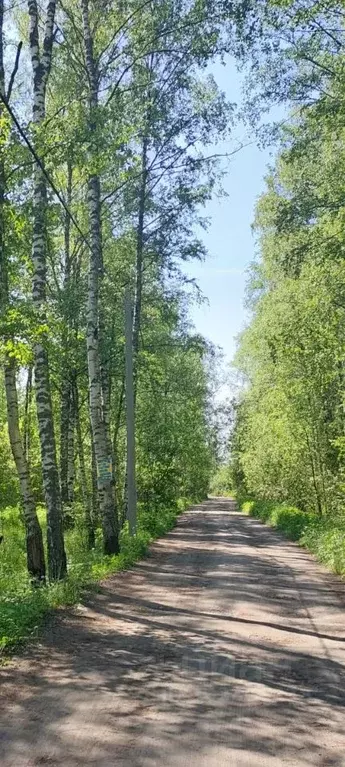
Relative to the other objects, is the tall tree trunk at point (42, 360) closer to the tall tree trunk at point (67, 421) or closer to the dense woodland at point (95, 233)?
the dense woodland at point (95, 233)

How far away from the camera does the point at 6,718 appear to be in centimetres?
487

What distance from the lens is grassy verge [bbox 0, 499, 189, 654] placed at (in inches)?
299

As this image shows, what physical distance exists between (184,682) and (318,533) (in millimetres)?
12222

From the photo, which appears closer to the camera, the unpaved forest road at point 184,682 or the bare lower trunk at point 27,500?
the unpaved forest road at point 184,682

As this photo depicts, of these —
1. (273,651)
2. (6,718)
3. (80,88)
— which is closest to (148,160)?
(80,88)

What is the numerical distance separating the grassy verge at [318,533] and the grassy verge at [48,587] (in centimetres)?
427

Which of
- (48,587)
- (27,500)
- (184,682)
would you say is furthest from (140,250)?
(184,682)

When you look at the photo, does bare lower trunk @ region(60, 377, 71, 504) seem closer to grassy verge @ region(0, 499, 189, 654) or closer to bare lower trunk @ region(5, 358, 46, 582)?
grassy verge @ region(0, 499, 189, 654)

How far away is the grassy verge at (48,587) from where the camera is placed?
761cm

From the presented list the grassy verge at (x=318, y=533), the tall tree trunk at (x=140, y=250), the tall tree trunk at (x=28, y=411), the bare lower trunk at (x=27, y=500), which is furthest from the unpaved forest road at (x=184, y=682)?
the tall tree trunk at (x=28, y=411)

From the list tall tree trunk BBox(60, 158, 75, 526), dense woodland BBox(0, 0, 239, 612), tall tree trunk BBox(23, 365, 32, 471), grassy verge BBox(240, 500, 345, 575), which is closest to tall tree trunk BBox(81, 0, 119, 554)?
dense woodland BBox(0, 0, 239, 612)

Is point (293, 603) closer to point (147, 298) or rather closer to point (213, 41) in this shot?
point (213, 41)

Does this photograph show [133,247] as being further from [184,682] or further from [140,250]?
[184,682]

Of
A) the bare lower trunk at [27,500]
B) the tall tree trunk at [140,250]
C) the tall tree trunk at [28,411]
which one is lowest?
the bare lower trunk at [27,500]
